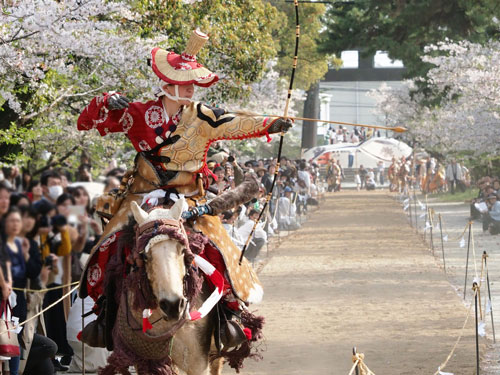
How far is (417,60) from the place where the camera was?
30938mm

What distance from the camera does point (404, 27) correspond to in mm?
28641

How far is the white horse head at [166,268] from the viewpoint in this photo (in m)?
5.85

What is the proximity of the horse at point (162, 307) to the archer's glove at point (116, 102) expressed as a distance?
3.41 feet

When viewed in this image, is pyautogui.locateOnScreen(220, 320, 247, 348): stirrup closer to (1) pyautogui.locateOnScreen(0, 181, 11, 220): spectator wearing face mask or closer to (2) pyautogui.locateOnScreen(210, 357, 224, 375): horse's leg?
(2) pyautogui.locateOnScreen(210, 357, 224, 375): horse's leg

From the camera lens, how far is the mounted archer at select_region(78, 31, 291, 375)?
23.5 feet

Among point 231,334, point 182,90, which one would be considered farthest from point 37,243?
point 182,90

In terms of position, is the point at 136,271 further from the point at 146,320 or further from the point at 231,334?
the point at 231,334

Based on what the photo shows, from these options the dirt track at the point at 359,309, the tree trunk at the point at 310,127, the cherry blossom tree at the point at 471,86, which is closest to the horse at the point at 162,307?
the dirt track at the point at 359,309

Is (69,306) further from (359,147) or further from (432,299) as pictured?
(359,147)

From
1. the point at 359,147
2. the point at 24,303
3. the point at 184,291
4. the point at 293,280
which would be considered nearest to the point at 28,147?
the point at 293,280

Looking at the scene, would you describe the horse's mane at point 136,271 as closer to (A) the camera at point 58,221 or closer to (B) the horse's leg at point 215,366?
(A) the camera at point 58,221

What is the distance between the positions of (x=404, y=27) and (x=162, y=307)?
2389cm

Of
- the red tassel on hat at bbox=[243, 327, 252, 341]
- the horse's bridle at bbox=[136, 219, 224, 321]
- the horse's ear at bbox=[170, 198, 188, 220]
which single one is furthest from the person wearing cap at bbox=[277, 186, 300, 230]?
the horse's ear at bbox=[170, 198, 188, 220]

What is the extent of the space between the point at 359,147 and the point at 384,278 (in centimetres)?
3609
